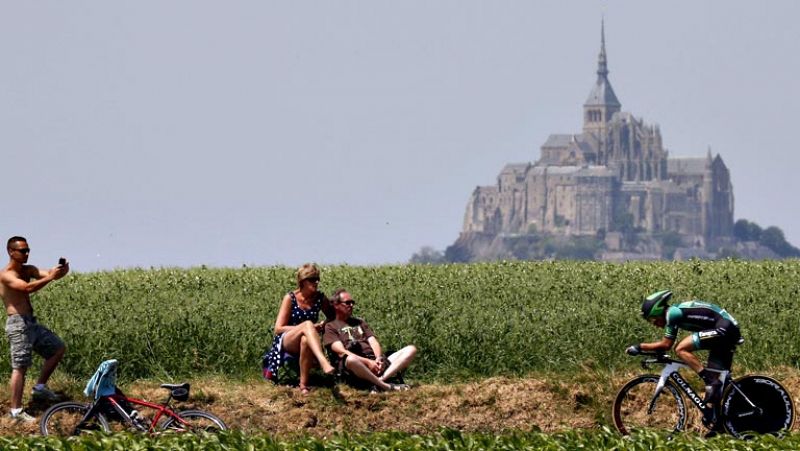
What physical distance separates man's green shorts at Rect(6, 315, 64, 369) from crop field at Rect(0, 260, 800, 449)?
1.27m

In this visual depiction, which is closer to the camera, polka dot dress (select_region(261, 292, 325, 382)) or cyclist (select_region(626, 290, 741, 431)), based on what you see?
cyclist (select_region(626, 290, 741, 431))

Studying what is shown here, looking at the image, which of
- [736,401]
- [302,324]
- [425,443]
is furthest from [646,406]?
[302,324]

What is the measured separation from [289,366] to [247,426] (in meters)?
1.10

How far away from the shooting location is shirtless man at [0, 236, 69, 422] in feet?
53.7

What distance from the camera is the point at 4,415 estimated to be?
17.4 metres

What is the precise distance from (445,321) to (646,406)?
561 centimetres

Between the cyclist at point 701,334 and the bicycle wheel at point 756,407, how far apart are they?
149 mm

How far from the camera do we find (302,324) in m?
17.6

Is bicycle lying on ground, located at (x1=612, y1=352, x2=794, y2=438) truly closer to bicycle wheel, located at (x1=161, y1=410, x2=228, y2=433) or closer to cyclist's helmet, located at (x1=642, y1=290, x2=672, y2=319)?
cyclist's helmet, located at (x1=642, y1=290, x2=672, y2=319)

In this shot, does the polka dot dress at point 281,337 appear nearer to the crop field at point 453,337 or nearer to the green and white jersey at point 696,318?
the crop field at point 453,337

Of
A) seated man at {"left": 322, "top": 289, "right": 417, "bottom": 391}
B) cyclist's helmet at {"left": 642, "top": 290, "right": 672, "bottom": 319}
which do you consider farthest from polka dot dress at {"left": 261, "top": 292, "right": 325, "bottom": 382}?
cyclist's helmet at {"left": 642, "top": 290, "right": 672, "bottom": 319}

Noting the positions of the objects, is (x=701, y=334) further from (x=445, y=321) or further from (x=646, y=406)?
(x=445, y=321)

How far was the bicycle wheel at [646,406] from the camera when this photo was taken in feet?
51.2

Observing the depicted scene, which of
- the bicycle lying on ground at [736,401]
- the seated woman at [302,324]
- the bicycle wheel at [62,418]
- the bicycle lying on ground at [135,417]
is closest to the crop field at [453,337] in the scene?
the seated woman at [302,324]
